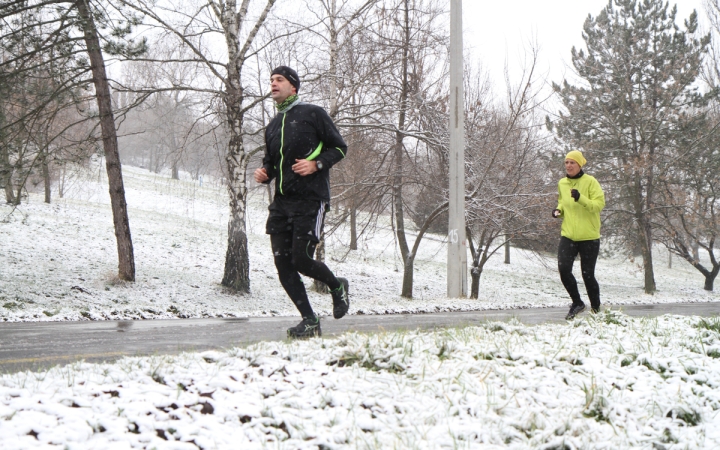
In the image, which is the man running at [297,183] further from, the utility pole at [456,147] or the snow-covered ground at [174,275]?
the utility pole at [456,147]

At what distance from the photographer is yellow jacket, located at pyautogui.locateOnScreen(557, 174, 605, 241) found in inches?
276

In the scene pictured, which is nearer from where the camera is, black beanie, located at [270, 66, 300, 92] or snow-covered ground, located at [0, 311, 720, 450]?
snow-covered ground, located at [0, 311, 720, 450]

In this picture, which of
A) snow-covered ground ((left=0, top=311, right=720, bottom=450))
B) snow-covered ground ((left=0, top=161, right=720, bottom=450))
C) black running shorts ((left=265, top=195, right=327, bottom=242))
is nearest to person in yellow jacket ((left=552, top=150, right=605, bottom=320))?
snow-covered ground ((left=0, top=161, right=720, bottom=450))

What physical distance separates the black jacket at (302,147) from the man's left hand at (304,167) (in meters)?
0.12

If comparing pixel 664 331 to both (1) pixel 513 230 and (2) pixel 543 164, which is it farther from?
(2) pixel 543 164

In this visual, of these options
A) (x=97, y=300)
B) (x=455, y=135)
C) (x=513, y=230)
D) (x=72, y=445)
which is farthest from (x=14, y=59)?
(x=513, y=230)

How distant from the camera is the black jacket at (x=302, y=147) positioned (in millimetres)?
4621

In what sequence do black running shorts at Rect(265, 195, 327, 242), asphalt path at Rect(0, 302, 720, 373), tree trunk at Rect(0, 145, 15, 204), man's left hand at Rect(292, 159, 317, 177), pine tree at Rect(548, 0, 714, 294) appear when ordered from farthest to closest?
pine tree at Rect(548, 0, 714, 294), tree trunk at Rect(0, 145, 15, 204), black running shorts at Rect(265, 195, 327, 242), man's left hand at Rect(292, 159, 317, 177), asphalt path at Rect(0, 302, 720, 373)

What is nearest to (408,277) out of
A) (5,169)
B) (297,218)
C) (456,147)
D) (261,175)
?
(456,147)

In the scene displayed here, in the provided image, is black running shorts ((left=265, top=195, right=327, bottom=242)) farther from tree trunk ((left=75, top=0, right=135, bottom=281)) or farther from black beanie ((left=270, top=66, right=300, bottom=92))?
tree trunk ((left=75, top=0, right=135, bottom=281))

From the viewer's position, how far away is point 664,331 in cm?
504

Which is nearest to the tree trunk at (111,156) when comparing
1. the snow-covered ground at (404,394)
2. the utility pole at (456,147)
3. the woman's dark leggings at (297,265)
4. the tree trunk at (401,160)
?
the tree trunk at (401,160)

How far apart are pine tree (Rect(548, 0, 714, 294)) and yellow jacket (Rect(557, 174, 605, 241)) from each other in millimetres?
18284

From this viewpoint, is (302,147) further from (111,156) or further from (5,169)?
(111,156)
